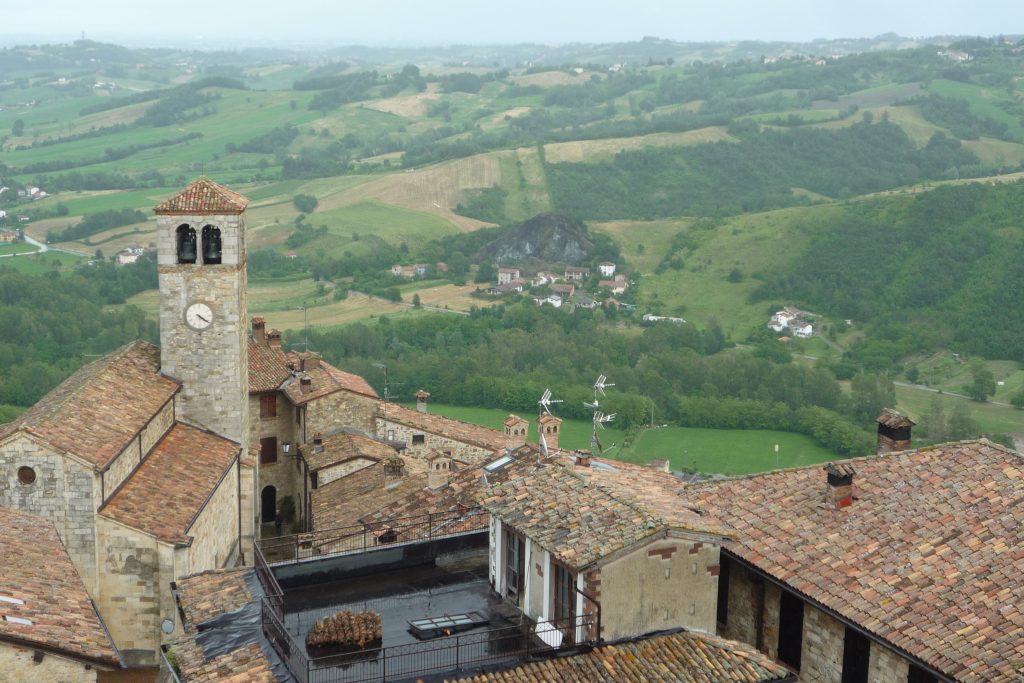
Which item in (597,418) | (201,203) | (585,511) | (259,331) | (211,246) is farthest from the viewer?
(597,418)

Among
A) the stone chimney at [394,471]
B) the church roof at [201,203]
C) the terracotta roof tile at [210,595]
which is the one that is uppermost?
the church roof at [201,203]

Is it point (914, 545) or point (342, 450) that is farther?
point (342, 450)

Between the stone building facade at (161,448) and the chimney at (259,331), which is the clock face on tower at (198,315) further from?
the chimney at (259,331)

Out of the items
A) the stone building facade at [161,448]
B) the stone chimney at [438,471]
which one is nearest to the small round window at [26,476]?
the stone building facade at [161,448]

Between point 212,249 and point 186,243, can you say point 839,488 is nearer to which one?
point 212,249

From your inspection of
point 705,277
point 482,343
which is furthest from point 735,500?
point 705,277

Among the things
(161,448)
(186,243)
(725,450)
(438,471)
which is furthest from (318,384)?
(725,450)
